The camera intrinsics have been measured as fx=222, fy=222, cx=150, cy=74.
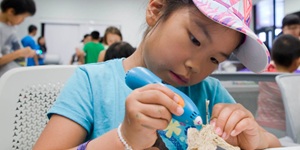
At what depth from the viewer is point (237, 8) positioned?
520 mm

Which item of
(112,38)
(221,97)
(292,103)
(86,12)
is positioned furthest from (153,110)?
(86,12)

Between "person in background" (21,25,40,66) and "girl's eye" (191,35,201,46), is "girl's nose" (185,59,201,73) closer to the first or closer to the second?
"girl's eye" (191,35,201,46)

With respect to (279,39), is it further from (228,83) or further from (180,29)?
(180,29)

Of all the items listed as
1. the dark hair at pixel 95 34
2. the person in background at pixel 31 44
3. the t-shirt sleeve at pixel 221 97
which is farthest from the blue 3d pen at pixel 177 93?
the person in background at pixel 31 44

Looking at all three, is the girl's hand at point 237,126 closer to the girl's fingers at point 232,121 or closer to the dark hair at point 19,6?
the girl's fingers at point 232,121

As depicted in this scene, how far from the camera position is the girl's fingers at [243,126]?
0.48 metres

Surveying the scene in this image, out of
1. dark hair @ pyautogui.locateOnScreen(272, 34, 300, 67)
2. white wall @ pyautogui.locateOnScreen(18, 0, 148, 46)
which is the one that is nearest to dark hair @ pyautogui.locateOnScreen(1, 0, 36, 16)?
A: dark hair @ pyautogui.locateOnScreen(272, 34, 300, 67)

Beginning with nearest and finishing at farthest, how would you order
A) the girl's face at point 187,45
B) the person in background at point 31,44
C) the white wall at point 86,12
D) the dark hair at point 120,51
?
the girl's face at point 187,45
the dark hair at point 120,51
the person in background at point 31,44
the white wall at point 86,12

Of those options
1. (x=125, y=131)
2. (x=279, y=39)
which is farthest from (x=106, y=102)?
(x=279, y=39)

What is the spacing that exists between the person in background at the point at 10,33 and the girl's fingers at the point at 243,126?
1.62 meters

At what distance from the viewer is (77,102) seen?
55 centimetres

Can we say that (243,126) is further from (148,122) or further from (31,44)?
(31,44)

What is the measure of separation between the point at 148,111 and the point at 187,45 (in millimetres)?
199

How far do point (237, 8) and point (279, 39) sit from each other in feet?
4.67
